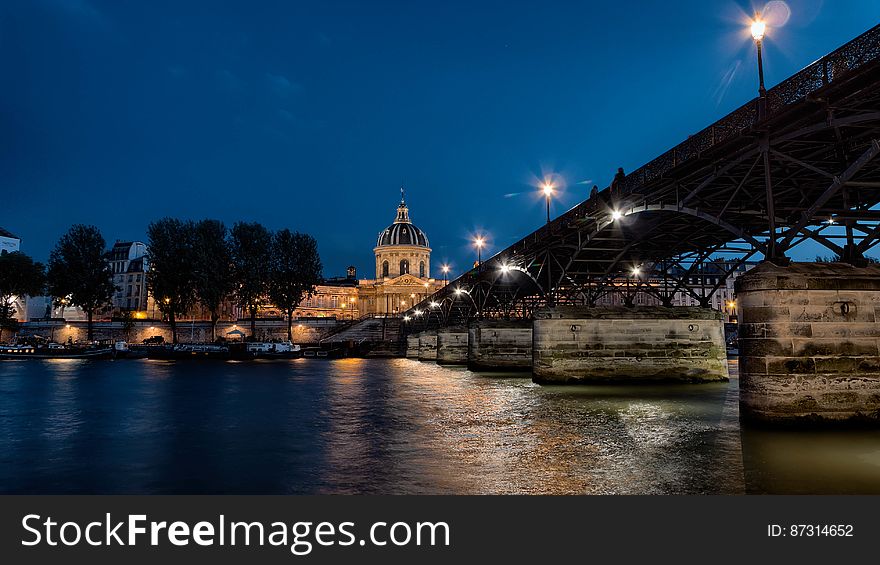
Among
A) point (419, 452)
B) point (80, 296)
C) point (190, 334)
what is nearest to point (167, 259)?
point (80, 296)

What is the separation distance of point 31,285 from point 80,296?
652 cm

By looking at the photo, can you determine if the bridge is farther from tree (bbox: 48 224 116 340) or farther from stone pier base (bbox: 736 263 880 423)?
tree (bbox: 48 224 116 340)

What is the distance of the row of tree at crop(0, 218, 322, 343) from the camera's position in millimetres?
91688

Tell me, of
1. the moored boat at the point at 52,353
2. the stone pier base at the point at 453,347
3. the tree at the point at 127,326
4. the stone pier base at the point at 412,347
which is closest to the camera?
the stone pier base at the point at 453,347

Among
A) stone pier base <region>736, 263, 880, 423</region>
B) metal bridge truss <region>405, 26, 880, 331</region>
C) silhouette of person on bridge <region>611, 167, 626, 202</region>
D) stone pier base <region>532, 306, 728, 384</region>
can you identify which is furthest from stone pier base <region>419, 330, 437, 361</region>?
stone pier base <region>736, 263, 880, 423</region>

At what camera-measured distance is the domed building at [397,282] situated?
178 meters

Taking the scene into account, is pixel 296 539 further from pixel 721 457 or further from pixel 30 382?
pixel 30 382

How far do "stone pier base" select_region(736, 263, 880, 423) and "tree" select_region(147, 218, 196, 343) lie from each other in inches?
3372

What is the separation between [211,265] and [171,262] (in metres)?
6.08

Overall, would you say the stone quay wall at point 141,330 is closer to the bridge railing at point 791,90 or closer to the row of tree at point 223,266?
the row of tree at point 223,266

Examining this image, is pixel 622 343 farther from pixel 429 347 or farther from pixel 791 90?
pixel 429 347

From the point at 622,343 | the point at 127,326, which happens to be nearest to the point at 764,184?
the point at 622,343

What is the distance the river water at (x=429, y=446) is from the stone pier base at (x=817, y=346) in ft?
2.78

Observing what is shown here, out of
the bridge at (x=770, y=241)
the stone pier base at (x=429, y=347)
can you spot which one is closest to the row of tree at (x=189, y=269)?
the stone pier base at (x=429, y=347)
